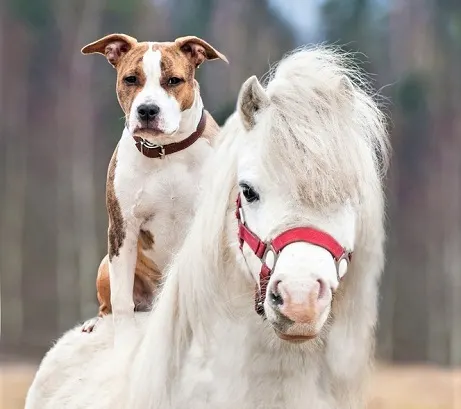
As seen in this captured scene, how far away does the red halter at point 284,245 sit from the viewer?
6.47 feet

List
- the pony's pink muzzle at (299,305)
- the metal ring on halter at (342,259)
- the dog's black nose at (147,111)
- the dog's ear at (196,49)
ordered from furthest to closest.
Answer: the dog's ear at (196,49) < the dog's black nose at (147,111) < the metal ring on halter at (342,259) < the pony's pink muzzle at (299,305)

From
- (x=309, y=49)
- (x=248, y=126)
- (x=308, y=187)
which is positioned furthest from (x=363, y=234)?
(x=309, y=49)

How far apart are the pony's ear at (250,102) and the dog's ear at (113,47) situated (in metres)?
0.78

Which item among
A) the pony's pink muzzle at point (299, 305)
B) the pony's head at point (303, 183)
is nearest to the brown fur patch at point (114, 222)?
the pony's head at point (303, 183)

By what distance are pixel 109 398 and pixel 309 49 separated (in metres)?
1.15

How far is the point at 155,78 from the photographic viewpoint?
2.68 metres

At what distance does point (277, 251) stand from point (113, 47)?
3.89 feet

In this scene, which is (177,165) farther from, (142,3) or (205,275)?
(142,3)

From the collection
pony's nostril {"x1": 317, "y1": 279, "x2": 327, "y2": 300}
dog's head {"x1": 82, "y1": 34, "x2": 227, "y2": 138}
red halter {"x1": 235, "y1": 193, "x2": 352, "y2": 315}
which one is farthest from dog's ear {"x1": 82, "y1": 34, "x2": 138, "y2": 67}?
pony's nostril {"x1": 317, "y1": 279, "x2": 327, "y2": 300}

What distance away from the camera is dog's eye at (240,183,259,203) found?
2105 millimetres

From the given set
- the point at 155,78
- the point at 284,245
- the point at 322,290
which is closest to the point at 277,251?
the point at 284,245

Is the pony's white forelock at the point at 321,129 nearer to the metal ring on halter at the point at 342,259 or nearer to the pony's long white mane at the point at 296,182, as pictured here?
the pony's long white mane at the point at 296,182

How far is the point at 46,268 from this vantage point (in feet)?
35.0

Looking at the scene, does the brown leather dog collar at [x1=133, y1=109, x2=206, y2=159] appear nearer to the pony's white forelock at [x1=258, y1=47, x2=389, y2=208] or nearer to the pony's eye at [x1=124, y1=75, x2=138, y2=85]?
the pony's eye at [x1=124, y1=75, x2=138, y2=85]
